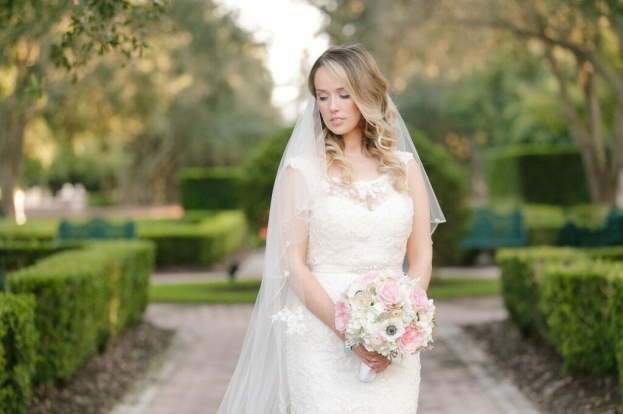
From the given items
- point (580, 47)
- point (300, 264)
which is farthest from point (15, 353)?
point (580, 47)

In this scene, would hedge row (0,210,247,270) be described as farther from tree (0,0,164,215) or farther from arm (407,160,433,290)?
arm (407,160,433,290)

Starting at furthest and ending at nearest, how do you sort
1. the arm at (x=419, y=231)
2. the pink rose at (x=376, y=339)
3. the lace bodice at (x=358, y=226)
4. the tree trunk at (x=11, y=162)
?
the tree trunk at (x=11, y=162), the arm at (x=419, y=231), the lace bodice at (x=358, y=226), the pink rose at (x=376, y=339)

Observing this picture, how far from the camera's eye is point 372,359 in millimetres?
3545

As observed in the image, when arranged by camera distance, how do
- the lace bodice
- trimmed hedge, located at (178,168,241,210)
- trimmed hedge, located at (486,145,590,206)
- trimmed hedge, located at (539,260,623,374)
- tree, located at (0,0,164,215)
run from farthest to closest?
1. trimmed hedge, located at (178,168,241,210)
2. trimmed hedge, located at (486,145,590,206)
3. trimmed hedge, located at (539,260,623,374)
4. tree, located at (0,0,164,215)
5. the lace bodice

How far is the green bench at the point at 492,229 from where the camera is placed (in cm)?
1991

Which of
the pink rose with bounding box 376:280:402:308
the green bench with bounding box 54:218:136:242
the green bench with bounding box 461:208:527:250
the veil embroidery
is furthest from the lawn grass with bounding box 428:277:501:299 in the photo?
the pink rose with bounding box 376:280:402:308

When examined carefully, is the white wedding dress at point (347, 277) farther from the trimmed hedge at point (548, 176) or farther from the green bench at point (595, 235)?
the trimmed hedge at point (548, 176)

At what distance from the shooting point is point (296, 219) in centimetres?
380

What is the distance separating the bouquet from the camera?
342 centimetres

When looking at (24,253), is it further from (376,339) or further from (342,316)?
(376,339)

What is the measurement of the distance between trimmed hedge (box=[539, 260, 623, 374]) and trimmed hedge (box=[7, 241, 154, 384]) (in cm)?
407

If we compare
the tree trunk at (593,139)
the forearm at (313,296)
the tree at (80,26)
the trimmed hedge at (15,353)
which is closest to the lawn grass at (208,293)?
the tree at (80,26)

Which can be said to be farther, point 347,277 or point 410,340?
point 347,277

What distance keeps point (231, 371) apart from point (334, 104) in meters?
5.85
